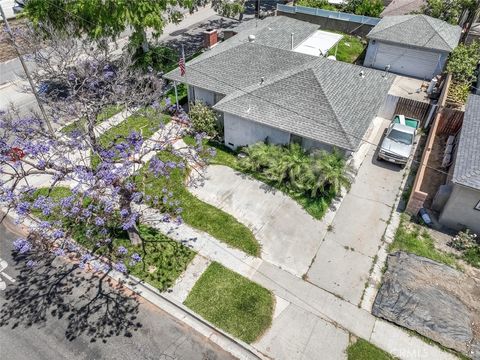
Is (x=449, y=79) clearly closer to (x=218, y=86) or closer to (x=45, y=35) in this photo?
(x=218, y=86)

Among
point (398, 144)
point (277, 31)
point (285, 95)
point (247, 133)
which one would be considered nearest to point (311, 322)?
point (247, 133)

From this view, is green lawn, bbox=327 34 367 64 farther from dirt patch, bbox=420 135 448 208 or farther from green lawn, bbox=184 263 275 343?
green lawn, bbox=184 263 275 343

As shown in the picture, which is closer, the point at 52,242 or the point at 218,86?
the point at 52,242

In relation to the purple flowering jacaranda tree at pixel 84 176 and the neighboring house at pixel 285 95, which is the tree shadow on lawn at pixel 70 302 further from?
the neighboring house at pixel 285 95

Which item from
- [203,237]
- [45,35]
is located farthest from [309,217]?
[45,35]

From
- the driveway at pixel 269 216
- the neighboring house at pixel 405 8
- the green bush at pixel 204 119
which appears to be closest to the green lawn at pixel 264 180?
the driveway at pixel 269 216

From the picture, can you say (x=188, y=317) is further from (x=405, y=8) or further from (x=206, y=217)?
(x=405, y=8)

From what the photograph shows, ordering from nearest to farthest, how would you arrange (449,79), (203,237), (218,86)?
1. (203,237)
2. (218,86)
3. (449,79)
